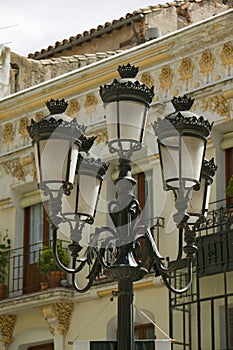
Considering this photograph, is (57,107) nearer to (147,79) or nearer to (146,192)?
(147,79)

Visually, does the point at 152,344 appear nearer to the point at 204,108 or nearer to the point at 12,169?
the point at 204,108

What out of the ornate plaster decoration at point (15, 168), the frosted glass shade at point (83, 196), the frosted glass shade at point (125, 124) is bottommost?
the frosted glass shade at point (83, 196)

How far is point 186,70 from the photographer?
17641 mm

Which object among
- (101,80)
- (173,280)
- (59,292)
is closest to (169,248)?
(173,280)

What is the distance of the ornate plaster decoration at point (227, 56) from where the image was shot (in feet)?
55.8

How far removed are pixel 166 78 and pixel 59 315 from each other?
14.1ft

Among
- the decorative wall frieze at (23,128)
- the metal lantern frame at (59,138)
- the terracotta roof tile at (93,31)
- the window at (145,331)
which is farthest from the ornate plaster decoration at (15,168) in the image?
the metal lantern frame at (59,138)

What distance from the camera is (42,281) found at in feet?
61.9

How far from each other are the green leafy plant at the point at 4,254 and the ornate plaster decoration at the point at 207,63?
17.0 feet

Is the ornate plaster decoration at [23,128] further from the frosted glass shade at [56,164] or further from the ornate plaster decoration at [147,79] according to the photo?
the frosted glass shade at [56,164]

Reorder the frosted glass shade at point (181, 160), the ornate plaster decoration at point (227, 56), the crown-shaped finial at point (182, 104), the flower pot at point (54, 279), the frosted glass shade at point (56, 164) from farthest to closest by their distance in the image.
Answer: the flower pot at point (54, 279)
the ornate plaster decoration at point (227, 56)
the crown-shaped finial at point (182, 104)
the frosted glass shade at point (56, 164)
the frosted glass shade at point (181, 160)

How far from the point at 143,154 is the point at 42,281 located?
295cm

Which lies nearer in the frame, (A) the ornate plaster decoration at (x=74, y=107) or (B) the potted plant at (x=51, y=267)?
(B) the potted plant at (x=51, y=267)

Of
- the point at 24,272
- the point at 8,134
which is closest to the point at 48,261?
the point at 24,272
